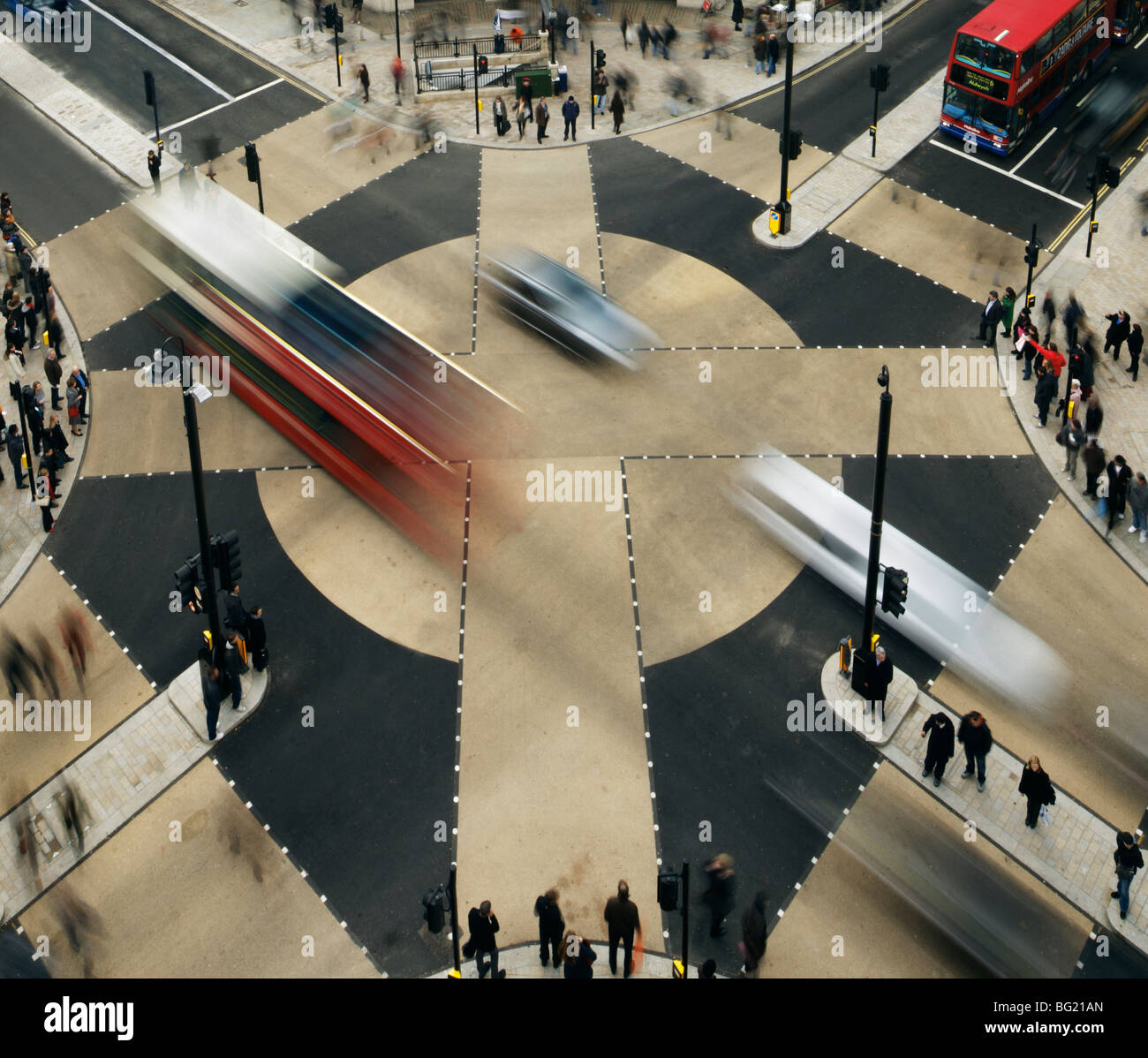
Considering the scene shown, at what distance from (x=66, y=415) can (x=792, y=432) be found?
1444 cm

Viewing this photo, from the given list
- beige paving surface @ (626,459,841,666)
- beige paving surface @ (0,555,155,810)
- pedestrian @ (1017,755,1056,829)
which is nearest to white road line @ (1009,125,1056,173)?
beige paving surface @ (626,459,841,666)

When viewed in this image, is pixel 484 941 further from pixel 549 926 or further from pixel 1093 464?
pixel 1093 464

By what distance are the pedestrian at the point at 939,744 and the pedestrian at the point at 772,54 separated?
23152 mm

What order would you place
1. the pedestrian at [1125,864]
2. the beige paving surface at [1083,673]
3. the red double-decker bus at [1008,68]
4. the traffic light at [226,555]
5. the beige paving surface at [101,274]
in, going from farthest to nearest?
the red double-decker bus at [1008,68], the beige paving surface at [101,274], the beige paving surface at [1083,673], the traffic light at [226,555], the pedestrian at [1125,864]

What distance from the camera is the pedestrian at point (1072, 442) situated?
24.0 metres

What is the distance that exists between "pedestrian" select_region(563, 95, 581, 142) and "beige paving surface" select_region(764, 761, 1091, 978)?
68.7ft

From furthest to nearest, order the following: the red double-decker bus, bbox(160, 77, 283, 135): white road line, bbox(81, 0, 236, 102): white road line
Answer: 1. bbox(81, 0, 236, 102): white road line
2. bbox(160, 77, 283, 135): white road line
3. the red double-decker bus

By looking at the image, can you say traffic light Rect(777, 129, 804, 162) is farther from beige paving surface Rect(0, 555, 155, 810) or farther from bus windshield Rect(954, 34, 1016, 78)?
beige paving surface Rect(0, 555, 155, 810)

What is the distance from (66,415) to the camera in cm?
2591

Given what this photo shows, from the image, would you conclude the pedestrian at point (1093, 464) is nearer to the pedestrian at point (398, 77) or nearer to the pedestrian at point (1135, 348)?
the pedestrian at point (1135, 348)

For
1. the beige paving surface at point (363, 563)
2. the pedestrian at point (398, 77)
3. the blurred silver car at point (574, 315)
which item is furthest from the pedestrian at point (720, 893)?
the pedestrian at point (398, 77)

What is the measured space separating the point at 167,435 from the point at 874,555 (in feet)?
46.5

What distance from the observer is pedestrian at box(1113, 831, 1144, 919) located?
17047mm
